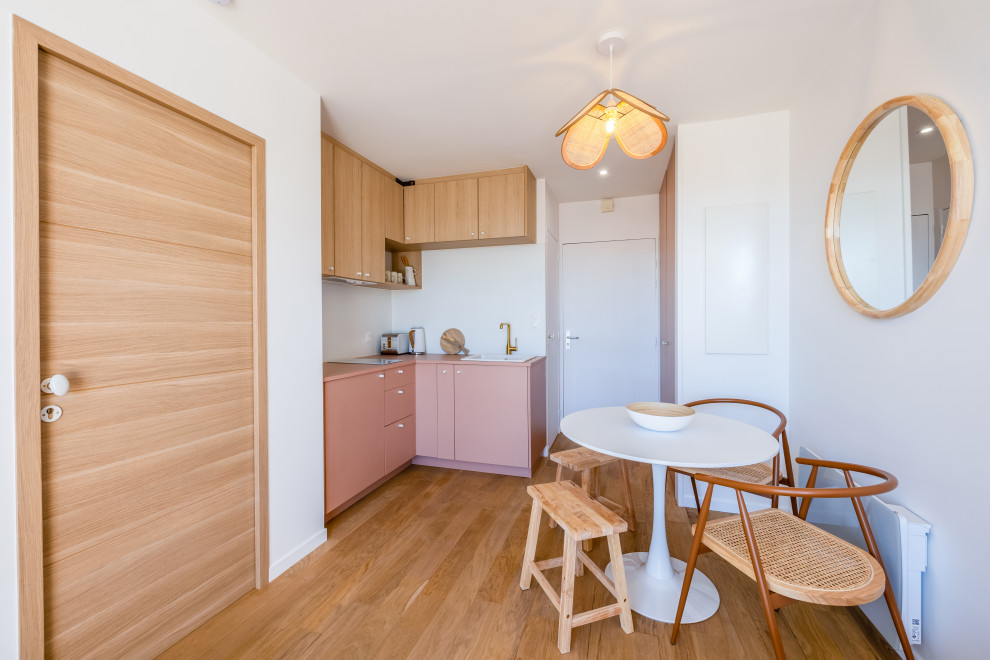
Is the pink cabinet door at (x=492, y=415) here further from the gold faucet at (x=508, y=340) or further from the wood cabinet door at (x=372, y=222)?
the wood cabinet door at (x=372, y=222)

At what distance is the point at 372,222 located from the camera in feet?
10.1

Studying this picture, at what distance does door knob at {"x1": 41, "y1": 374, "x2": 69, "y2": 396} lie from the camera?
1.13 m

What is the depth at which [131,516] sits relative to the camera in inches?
53.0

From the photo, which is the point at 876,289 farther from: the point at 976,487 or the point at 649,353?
the point at 649,353

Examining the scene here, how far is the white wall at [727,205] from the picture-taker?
94.1 inches

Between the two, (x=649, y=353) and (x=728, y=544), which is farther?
(x=649, y=353)

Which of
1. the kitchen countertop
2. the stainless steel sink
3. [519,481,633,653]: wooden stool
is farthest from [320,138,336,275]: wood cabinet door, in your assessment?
[519,481,633,653]: wooden stool

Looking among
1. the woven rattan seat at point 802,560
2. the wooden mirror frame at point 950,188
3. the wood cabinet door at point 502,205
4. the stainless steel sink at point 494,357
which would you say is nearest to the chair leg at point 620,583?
the woven rattan seat at point 802,560

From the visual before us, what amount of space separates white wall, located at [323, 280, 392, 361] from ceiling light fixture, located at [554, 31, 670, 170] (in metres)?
2.13

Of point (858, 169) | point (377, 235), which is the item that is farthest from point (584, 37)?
point (377, 235)

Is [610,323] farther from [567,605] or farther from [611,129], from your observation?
[567,605]

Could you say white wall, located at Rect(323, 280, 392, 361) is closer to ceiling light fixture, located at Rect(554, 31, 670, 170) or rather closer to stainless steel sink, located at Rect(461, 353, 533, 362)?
stainless steel sink, located at Rect(461, 353, 533, 362)

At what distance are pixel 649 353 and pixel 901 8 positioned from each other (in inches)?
117

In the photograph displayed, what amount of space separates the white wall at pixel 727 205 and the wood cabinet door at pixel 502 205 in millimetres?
1177
